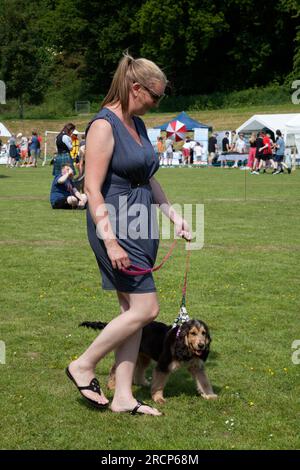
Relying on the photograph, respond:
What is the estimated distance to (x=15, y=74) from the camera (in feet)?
221

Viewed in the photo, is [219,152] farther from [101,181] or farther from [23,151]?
[101,181]

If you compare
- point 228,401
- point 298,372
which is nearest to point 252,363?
point 298,372

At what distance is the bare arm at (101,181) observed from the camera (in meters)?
4.60

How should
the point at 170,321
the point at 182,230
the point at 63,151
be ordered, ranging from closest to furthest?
the point at 182,230, the point at 170,321, the point at 63,151

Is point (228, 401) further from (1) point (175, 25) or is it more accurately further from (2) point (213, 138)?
(1) point (175, 25)

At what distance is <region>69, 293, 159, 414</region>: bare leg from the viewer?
478 cm

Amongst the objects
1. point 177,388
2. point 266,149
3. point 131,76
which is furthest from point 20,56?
point 131,76

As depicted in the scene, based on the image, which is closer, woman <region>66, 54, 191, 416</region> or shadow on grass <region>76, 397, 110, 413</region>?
woman <region>66, 54, 191, 416</region>

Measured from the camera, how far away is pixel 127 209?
4.77 meters

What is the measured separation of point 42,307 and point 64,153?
34.1 ft

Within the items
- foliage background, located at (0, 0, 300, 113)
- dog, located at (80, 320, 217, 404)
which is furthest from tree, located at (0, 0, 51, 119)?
dog, located at (80, 320, 217, 404)

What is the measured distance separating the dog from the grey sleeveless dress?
520 millimetres

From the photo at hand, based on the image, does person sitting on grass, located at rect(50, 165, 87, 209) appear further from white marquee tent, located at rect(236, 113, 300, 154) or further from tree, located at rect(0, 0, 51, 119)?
tree, located at rect(0, 0, 51, 119)

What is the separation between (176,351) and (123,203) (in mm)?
1075
